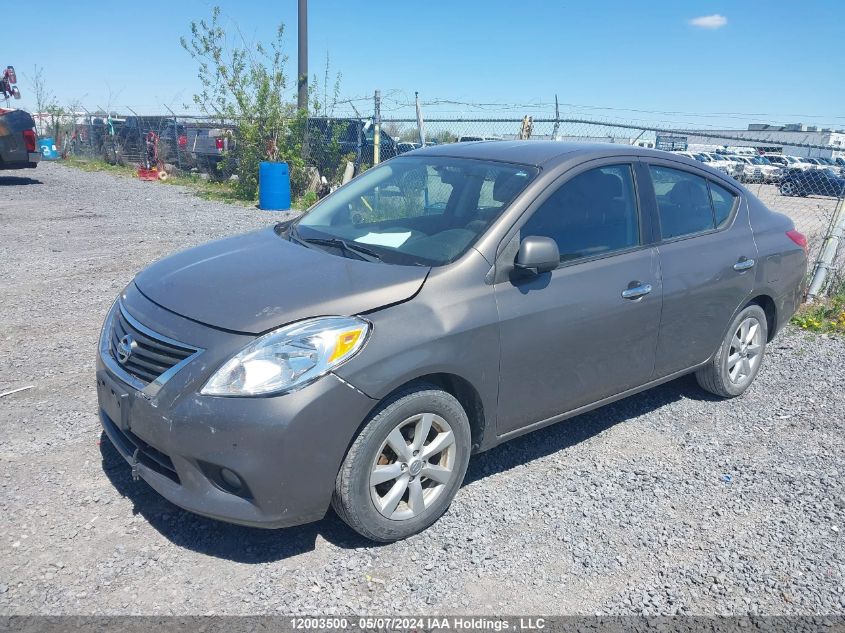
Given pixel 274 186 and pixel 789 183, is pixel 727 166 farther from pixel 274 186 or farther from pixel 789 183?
pixel 274 186

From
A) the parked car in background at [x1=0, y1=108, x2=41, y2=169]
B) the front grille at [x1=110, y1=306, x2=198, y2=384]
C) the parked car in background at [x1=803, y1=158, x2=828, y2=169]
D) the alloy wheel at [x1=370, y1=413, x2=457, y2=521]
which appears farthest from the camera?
the parked car in background at [x1=0, y1=108, x2=41, y2=169]

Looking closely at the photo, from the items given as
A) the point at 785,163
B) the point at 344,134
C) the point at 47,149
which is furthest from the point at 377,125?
the point at 785,163

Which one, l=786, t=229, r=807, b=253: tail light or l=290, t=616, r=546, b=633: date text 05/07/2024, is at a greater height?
l=786, t=229, r=807, b=253: tail light

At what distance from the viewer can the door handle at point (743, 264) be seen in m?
4.52

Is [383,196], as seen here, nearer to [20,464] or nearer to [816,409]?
[20,464]

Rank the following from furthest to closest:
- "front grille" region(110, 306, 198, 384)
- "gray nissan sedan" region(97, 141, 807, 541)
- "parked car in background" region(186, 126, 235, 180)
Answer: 1. "parked car in background" region(186, 126, 235, 180)
2. "front grille" region(110, 306, 198, 384)
3. "gray nissan sedan" region(97, 141, 807, 541)

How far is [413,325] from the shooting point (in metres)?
2.98

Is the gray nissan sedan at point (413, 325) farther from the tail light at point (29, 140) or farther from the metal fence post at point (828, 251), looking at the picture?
the tail light at point (29, 140)

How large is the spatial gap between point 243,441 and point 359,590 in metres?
0.79

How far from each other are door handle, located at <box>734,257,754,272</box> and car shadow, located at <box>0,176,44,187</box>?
17.8m

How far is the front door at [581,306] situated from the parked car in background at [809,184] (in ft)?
22.3

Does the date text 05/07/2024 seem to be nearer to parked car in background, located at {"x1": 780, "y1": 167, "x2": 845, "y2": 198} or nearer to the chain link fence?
the chain link fence

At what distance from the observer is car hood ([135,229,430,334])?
2.89 metres

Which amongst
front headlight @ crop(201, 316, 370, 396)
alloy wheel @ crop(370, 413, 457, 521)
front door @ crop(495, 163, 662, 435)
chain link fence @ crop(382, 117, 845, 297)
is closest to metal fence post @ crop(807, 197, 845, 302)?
chain link fence @ crop(382, 117, 845, 297)
